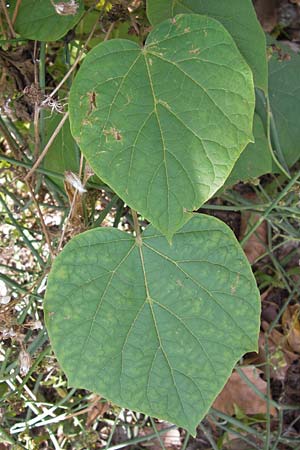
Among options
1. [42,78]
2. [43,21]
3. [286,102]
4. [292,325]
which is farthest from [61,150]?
[292,325]

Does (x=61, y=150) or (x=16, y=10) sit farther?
(x=61, y=150)

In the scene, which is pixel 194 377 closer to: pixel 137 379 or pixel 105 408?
pixel 137 379

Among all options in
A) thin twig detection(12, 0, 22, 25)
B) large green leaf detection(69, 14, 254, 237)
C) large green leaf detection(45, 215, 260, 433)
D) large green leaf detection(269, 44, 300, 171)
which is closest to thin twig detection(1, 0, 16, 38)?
thin twig detection(12, 0, 22, 25)

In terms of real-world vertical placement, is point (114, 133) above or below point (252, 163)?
above

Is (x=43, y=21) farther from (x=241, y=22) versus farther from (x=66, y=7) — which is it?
(x=241, y=22)

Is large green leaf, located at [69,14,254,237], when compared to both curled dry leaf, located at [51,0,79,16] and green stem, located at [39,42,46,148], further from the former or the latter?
green stem, located at [39,42,46,148]

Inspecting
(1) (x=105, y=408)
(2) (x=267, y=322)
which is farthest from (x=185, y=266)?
(2) (x=267, y=322)

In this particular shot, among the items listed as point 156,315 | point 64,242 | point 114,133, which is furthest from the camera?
point 64,242
